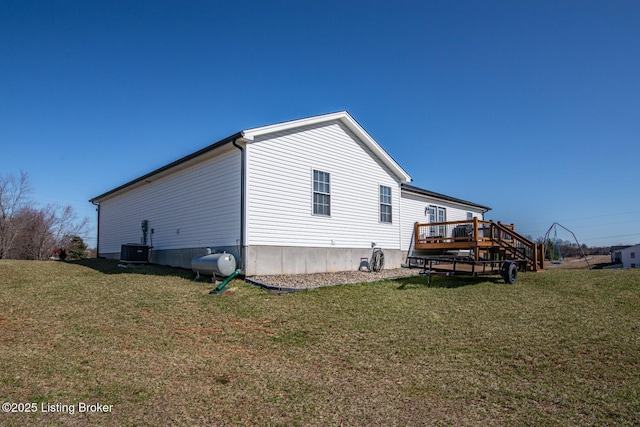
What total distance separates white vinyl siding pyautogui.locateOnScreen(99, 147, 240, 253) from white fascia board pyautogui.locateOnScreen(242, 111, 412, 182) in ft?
2.92

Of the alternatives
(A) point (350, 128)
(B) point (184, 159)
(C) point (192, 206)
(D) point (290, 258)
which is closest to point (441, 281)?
(D) point (290, 258)

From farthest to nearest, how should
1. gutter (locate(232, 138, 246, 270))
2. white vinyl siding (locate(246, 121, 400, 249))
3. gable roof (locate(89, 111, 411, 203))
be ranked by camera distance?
1. white vinyl siding (locate(246, 121, 400, 249))
2. gable roof (locate(89, 111, 411, 203))
3. gutter (locate(232, 138, 246, 270))

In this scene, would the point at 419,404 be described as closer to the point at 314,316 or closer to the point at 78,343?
the point at 314,316

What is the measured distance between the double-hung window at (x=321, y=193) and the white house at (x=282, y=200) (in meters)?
0.03

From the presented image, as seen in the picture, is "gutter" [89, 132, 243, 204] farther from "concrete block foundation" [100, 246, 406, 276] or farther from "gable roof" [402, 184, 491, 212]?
"gable roof" [402, 184, 491, 212]

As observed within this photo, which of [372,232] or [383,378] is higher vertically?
[372,232]

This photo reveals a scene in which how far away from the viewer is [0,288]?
31.3 feet

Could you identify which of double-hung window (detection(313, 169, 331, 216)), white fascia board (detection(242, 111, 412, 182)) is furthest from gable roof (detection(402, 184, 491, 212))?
double-hung window (detection(313, 169, 331, 216))

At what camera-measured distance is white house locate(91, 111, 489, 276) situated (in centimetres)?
1168

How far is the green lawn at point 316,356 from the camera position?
4.34 meters

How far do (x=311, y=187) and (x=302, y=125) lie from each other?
196cm

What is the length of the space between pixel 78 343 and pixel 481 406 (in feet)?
18.2

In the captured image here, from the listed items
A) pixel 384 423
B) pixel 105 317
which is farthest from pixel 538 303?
pixel 105 317

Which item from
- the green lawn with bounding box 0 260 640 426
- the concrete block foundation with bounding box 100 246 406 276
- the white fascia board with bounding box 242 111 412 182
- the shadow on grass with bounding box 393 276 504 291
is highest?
the white fascia board with bounding box 242 111 412 182
